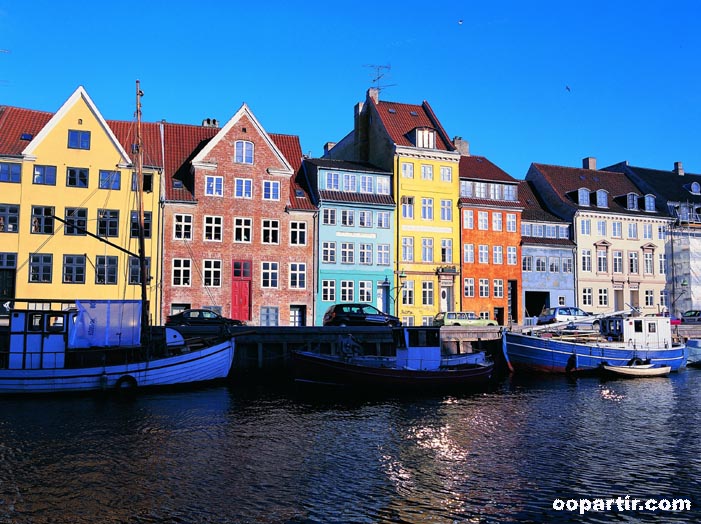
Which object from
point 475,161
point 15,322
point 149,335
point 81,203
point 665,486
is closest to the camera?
point 665,486

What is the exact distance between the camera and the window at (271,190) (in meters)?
47.4

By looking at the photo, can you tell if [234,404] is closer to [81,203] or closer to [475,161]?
[81,203]

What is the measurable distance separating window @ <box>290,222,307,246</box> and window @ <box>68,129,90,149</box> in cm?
1509

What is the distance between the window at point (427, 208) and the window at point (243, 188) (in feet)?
46.4

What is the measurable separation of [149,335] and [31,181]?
17966 millimetres

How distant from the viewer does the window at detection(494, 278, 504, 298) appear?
5409cm

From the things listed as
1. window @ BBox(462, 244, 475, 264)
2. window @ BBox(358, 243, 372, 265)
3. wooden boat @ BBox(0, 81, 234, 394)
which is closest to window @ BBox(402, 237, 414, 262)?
window @ BBox(358, 243, 372, 265)

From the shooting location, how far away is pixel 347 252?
49.2 meters

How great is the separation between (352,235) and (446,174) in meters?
10.2

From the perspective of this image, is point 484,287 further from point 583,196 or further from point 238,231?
point 238,231

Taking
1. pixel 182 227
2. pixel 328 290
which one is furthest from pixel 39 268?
pixel 328 290

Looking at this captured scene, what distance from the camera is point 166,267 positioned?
4391 cm

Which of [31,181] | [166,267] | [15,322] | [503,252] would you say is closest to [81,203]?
[31,181]

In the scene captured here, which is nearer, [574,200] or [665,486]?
[665,486]
